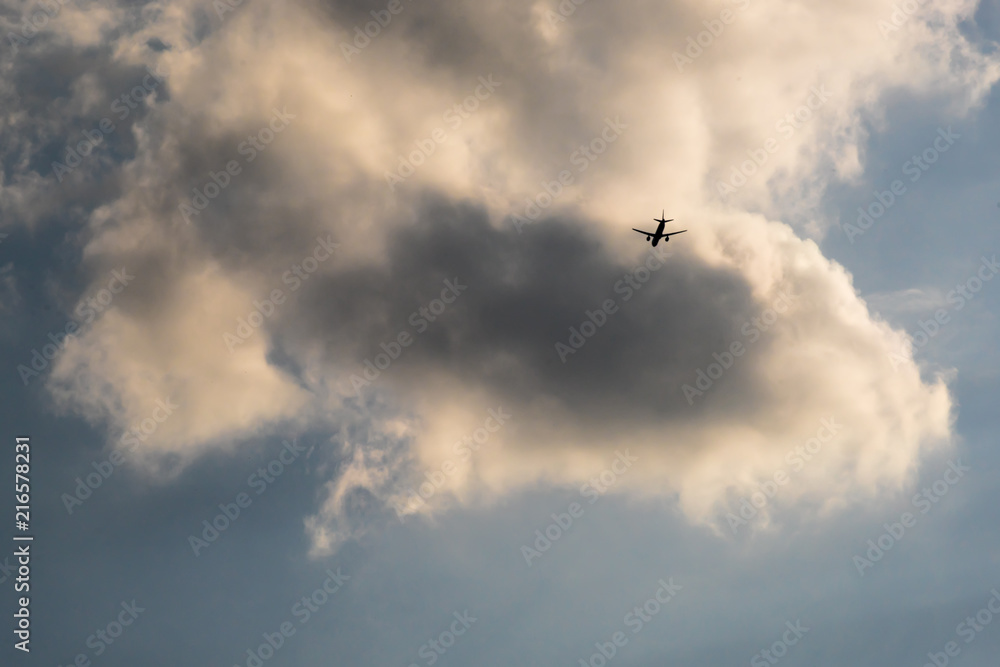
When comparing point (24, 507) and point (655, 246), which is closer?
point (24, 507)

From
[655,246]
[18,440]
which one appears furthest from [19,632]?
[655,246]

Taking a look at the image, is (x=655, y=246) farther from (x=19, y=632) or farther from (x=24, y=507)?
(x=19, y=632)

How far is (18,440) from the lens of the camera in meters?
129

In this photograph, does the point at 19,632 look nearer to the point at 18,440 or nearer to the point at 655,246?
the point at 18,440

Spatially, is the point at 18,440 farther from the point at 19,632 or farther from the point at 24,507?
the point at 19,632

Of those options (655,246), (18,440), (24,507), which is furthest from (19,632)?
(655,246)

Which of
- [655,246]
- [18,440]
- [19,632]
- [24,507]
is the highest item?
[655,246]

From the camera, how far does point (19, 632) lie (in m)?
128

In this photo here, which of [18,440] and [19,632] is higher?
[18,440]

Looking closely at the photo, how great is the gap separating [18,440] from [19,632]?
4103cm

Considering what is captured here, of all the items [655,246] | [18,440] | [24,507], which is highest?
[655,246]

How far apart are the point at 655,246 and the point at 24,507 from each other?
16570 centimetres

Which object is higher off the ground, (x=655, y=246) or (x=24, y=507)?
(x=655, y=246)

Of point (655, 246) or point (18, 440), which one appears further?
point (655, 246)
